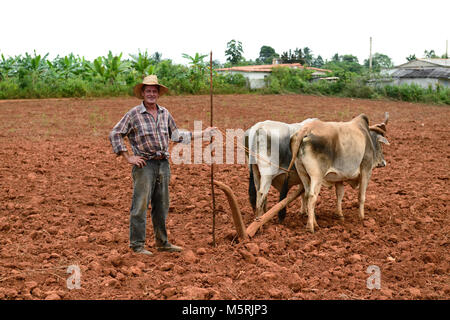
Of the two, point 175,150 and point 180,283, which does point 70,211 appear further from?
point 175,150

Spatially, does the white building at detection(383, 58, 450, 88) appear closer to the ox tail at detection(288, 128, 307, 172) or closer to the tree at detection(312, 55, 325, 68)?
the ox tail at detection(288, 128, 307, 172)

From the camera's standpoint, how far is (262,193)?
5.59 m

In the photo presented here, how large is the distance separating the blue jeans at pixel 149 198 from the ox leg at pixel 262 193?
4.25ft

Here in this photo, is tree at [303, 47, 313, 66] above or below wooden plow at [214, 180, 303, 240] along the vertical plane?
above

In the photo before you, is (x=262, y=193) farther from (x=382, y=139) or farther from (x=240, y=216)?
(x=382, y=139)

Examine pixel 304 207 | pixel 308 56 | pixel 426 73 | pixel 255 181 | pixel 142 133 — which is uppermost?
pixel 308 56

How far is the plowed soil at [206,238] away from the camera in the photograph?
3887mm

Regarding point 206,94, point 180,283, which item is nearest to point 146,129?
point 180,283

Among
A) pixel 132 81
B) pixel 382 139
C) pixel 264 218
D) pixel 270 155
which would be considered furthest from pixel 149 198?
pixel 132 81

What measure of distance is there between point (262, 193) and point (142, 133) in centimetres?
178

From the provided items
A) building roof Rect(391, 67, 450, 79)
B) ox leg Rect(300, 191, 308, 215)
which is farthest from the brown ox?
building roof Rect(391, 67, 450, 79)

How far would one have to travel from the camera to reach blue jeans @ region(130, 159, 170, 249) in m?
4.45

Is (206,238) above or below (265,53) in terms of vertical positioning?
below

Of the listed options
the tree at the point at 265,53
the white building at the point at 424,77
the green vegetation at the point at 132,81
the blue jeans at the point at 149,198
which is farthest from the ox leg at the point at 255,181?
the tree at the point at 265,53
